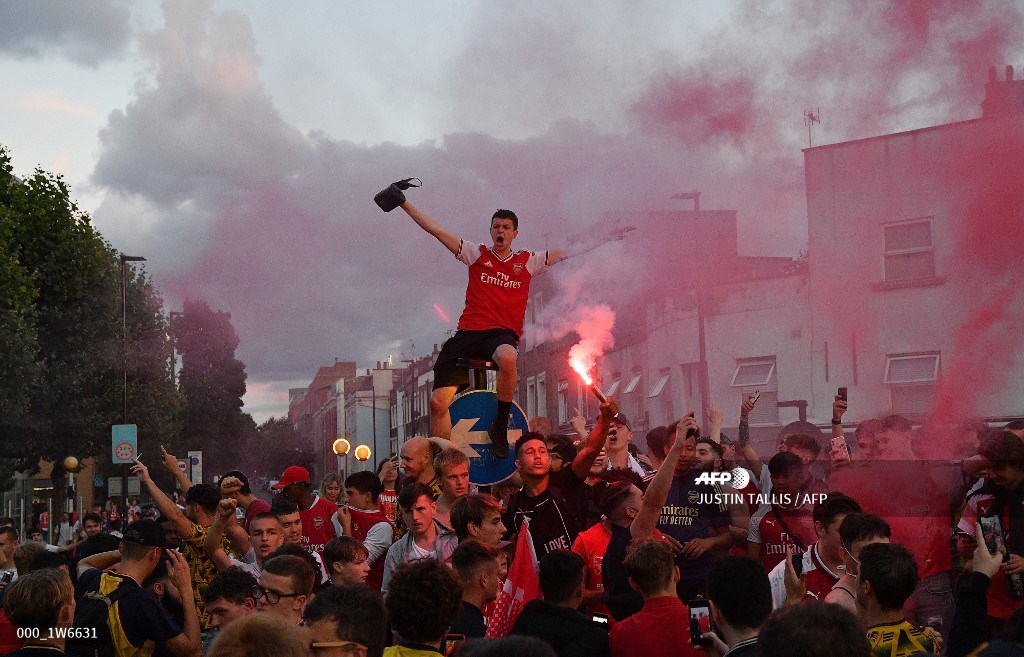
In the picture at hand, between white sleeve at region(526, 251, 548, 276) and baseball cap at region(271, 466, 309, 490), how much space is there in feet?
10.0

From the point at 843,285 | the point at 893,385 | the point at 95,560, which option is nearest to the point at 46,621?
the point at 95,560

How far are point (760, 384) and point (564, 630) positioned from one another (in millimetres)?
14824

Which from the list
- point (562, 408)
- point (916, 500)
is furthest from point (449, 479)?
point (562, 408)

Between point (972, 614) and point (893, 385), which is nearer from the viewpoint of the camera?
point (972, 614)

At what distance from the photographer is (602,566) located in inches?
256

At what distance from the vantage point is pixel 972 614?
193 inches

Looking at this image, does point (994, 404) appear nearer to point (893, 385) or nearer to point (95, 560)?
point (893, 385)

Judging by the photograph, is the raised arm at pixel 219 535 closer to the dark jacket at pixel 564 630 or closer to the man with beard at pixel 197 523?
the man with beard at pixel 197 523

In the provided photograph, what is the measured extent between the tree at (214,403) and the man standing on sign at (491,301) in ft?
168

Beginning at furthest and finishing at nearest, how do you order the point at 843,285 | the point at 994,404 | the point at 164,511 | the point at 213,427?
the point at 213,427 < the point at 843,285 < the point at 994,404 < the point at 164,511

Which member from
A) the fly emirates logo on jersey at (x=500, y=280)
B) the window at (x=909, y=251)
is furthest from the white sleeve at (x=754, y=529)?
the window at (x=909, y=251)

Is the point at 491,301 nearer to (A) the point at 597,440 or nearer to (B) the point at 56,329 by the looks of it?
(A) the point at 597,440

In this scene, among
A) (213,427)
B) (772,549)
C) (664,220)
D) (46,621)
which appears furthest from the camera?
(213,427)

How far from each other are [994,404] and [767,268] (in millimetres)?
7154
